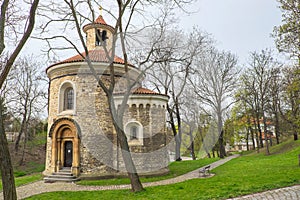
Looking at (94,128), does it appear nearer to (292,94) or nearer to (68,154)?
(68,154)

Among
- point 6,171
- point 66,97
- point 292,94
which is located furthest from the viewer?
point 292,94

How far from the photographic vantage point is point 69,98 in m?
14.7

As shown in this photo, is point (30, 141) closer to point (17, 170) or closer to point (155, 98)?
point (17, 170)

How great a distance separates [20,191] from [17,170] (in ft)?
42.9

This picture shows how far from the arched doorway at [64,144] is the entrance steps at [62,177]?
11.7 inches

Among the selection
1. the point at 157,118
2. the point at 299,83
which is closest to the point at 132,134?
the point at 157,118

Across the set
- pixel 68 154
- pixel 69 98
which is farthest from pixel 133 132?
pixel 69 98

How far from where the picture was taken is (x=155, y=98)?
14.3m

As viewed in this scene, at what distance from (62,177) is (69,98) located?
4.72m

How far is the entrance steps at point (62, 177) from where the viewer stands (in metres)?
12.7

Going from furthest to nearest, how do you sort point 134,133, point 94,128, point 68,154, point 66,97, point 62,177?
point 66,97, point 68,154, point 134,133, point 94,128, point 62,177

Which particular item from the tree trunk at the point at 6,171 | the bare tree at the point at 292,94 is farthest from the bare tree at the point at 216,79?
the tree trunk at the point at 6,171

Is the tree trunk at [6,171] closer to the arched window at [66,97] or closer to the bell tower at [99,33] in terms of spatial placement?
the arched window at [66,97]

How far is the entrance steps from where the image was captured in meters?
12.7
